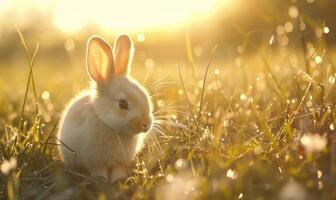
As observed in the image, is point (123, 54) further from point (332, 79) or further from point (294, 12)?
point (332, 79)

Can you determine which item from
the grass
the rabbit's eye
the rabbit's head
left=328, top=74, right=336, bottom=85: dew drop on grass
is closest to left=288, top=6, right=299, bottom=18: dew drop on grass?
the grass

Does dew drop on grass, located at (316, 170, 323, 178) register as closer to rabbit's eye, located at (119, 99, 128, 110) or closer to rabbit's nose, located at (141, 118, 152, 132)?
rabbit's nose, located at (141, 118, 152, 132)

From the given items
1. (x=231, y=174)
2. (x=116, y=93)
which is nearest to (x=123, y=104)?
(x=116, y=93)

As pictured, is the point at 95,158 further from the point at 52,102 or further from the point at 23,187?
the point at 52,102

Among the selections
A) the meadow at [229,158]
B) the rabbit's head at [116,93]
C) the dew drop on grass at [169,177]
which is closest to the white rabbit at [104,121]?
the rabbit's head at [116,93]

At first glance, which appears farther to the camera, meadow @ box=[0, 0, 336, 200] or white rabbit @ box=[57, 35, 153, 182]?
white rabbit @ box=[57, 35, 153, 182]

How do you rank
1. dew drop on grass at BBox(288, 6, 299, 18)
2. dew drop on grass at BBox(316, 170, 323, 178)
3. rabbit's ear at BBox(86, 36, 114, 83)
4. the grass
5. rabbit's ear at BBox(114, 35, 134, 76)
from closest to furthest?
the grass → dew drop on grass at BBox(316, 170, 323, 178) → dew drop on grass at BBox(288, 6, 299, 18) → rabbit's ear at BBox(86, 36, 114, 83) → rabbit's ear at BBox(114, 35, 134, 76)
